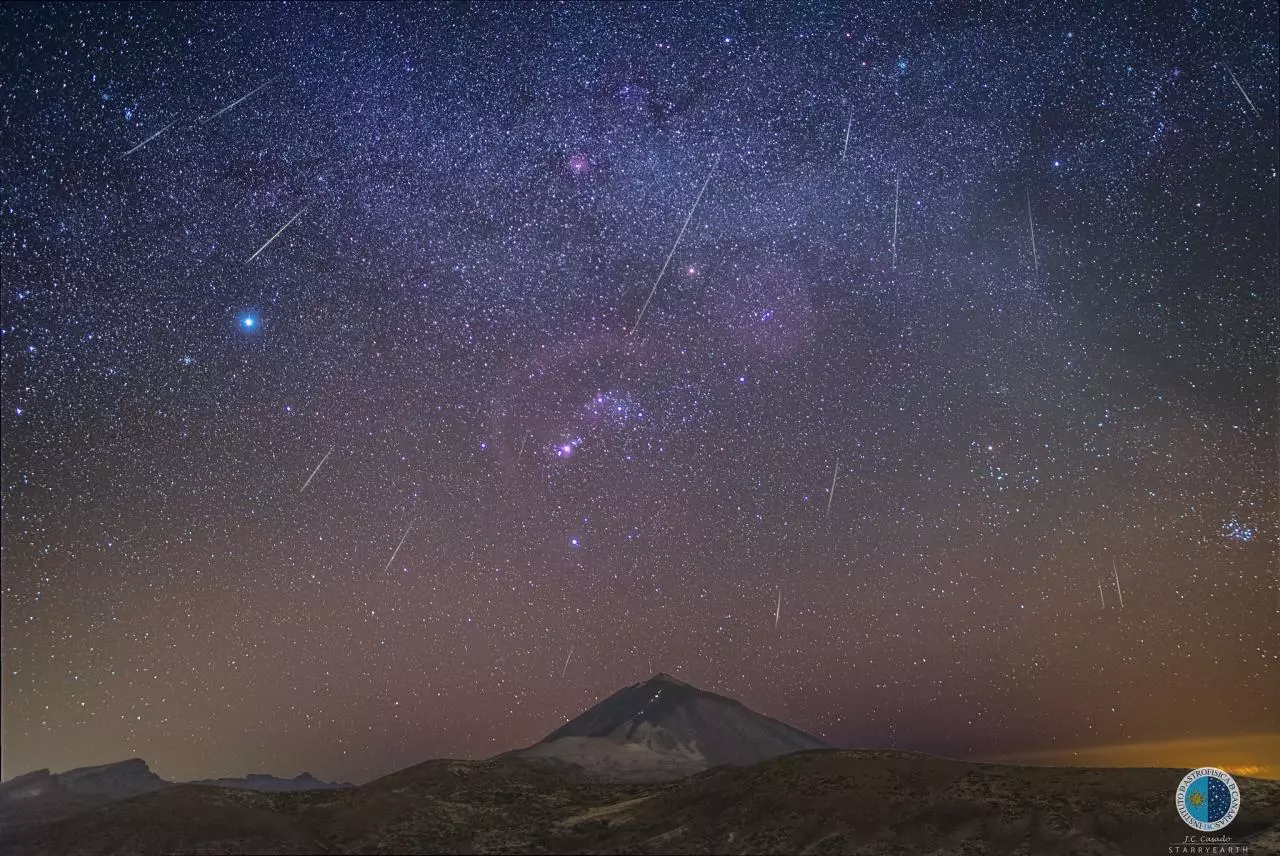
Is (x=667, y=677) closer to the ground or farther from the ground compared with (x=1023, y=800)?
farther from the ground

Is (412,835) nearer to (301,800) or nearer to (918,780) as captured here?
(301,800)

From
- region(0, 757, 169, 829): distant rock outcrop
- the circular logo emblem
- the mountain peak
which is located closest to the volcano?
the mountain peak

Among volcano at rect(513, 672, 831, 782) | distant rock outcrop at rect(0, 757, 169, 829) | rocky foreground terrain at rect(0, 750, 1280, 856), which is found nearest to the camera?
rocky foreground terrain at rect(0, 750, 1280, 856)

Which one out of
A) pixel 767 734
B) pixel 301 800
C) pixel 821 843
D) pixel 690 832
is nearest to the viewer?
pixel 821 843

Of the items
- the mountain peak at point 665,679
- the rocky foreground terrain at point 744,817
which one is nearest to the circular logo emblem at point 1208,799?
the rocky foreground terrain at point 744,817

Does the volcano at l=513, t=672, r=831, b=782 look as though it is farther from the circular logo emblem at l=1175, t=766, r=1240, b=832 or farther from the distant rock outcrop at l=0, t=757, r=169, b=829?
the distant rock outcrop at l=0, t=757, r=169, b=829

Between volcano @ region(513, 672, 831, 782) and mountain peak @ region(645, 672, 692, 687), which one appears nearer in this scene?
volcano @ region(513, 672, 831, 782)

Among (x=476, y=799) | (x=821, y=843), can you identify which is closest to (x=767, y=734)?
(x=476, y=799)
